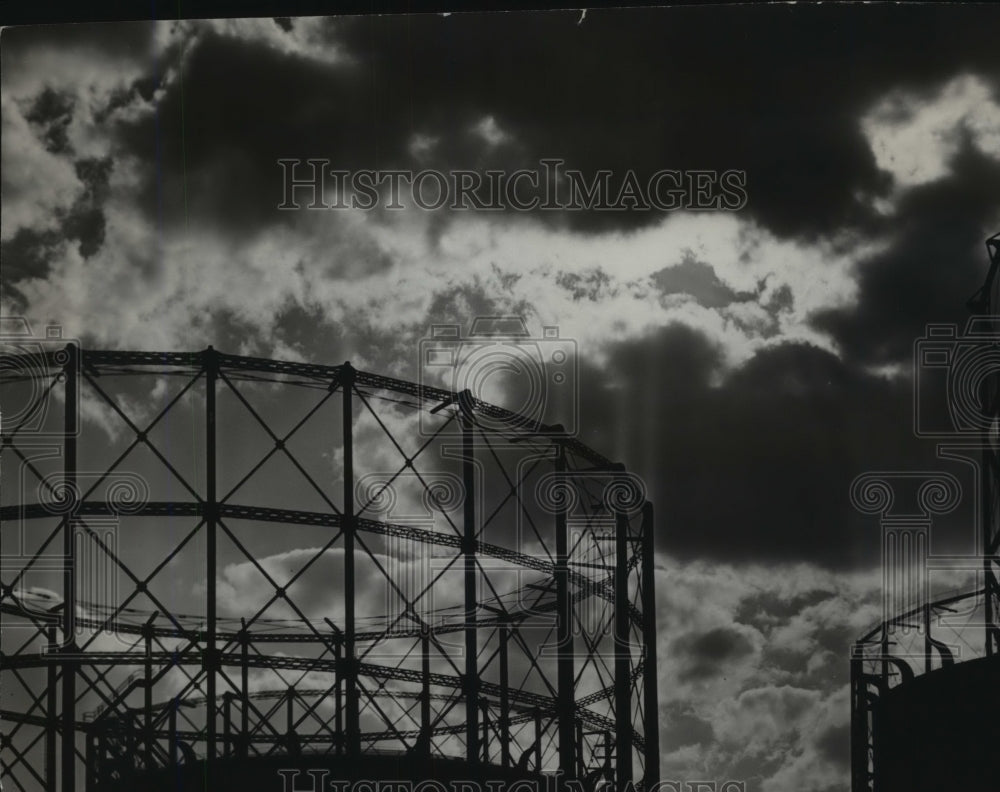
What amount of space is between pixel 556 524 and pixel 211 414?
24.0ft

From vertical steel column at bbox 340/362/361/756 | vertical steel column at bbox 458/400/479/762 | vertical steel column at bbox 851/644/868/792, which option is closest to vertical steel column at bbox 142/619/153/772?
vertical steel column at bbox 340/362/361/756

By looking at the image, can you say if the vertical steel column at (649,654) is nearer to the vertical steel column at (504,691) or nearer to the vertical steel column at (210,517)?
the vertical steel column at (504,691)

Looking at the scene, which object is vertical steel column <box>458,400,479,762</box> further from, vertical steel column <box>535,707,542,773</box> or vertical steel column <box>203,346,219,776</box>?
vertical steel column <box>203,346,219,776</box>

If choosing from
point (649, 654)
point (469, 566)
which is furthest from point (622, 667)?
point (469, 566)

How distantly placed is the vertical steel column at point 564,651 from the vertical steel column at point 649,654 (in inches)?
94.4

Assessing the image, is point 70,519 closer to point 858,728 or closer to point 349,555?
point 349,555

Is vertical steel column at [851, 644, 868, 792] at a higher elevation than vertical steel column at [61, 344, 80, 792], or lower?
lower

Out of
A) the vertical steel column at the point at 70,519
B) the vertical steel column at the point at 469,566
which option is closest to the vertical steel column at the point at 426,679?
the vertical steel column at the point at 469,566

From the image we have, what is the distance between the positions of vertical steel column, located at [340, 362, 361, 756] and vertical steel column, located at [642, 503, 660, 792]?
6.78m

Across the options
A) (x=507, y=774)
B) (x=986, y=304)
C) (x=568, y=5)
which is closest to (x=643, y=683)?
(x=507, y=774)

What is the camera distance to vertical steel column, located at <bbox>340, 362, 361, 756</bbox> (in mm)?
22016

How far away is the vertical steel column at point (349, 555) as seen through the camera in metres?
22.0

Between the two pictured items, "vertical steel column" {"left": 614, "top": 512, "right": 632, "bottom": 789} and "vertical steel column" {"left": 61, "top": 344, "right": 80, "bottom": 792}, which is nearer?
"vertical steel column" {"left": 61, "top": 344, "right": 80, "bottom": 792}

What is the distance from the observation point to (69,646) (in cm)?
2047
